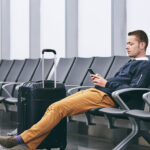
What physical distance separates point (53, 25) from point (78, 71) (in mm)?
2093

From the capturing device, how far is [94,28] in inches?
220

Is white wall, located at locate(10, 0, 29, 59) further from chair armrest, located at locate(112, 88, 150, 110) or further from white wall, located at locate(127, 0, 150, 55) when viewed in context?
chair armrest, located at locate(112, 88, 150, 110)

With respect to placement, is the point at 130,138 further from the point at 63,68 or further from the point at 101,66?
the point at 63,68

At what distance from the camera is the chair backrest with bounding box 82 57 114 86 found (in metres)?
4.17

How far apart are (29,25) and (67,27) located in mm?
1286

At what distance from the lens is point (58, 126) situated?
3.30 m

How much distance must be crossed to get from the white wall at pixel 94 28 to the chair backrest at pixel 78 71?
2.29 ft

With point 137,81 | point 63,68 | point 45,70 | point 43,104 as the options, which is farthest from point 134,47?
point 45,70

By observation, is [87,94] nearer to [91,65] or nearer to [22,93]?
[22,93]

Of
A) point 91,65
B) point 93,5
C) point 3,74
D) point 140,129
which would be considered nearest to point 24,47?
point 3,74

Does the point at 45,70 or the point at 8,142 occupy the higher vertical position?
the point at 45,70

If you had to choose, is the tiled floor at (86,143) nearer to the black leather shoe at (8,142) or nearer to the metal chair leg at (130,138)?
the metal chair leg at (130,138)

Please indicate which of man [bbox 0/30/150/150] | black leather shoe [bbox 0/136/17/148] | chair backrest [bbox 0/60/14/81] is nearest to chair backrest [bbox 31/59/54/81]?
chair backrest [bbox 0/60/14/81]

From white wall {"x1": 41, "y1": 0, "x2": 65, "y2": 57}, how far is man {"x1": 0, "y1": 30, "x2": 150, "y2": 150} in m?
2.80
